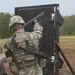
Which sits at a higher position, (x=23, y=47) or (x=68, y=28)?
(x=23, y=47)

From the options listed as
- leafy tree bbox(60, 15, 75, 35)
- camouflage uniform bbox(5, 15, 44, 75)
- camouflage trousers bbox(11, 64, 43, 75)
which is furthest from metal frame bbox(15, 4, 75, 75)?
leafy tree bbox(60, 15, 75, 35)

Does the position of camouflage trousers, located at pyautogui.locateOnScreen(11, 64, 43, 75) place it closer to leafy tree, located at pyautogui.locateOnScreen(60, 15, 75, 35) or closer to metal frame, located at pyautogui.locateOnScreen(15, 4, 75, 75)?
metal frame, located at pyautogui.locateOnScreen(15, 4, 75, 75)

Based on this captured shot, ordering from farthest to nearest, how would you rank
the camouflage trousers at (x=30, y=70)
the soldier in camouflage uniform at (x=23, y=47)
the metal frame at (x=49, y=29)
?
the metal frame at (x=49, y=29)
the camouflage trousers at (x=30, y=70)
the soldier in camouflage uniform at (x=23, y=47)

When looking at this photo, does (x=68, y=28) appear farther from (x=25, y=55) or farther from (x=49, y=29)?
(x=25, y=55)

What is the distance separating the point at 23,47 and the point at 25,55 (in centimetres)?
18

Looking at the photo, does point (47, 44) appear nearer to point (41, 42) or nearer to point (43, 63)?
point (41, 42)

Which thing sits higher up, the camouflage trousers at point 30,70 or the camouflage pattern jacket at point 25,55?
the camouflage pattern jacket at point 25,55

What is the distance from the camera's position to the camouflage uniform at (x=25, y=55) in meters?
6.90

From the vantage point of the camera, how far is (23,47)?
6.87 metres

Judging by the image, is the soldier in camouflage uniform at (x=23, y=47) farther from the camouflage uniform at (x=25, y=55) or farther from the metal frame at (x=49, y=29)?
the metal frame at (x=49, y=29)

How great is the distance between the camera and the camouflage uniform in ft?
22.6

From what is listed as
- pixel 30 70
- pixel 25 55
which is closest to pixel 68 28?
pixel 30 70

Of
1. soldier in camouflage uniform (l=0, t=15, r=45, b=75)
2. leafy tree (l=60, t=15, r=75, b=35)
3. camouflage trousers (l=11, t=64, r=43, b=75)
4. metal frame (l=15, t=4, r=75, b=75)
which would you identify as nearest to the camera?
soldier in camouflage uniform (l=0, t=15, r=45, b=75)

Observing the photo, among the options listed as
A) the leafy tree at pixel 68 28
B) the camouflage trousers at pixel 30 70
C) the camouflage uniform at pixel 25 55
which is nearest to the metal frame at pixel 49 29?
the camouflage uniform at pixel 25 55
